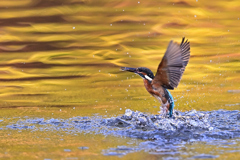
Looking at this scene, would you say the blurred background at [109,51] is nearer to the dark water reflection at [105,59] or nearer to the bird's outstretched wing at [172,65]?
the dark water reflection at [105,59]

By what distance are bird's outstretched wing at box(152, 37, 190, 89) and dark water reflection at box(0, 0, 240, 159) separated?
76 cm

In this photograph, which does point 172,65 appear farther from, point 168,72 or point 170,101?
point 170,101

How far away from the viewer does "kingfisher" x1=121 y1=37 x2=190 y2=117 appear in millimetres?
4852

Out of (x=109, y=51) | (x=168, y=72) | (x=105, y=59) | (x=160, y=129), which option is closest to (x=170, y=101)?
(x=168, y=72)

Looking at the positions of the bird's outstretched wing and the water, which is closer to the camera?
the water

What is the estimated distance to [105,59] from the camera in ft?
31.9

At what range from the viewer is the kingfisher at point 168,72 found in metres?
4.85

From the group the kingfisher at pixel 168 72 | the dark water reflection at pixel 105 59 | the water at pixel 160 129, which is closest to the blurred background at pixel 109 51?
the dark water reflection at pixel 105 59

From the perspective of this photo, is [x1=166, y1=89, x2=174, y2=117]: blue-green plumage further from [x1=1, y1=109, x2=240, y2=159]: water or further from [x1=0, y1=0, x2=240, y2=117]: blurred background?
[x1=0, y1=0, x2=240, y2=117]: blurred background

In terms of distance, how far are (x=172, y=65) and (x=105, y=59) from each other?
4911mm

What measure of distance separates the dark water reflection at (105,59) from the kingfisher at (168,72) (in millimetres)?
642

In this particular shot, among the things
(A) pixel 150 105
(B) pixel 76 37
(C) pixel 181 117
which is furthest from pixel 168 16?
(C) pixel 181 117

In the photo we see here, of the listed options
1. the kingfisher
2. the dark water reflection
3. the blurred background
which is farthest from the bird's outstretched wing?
the blurred background

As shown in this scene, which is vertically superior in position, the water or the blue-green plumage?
the blue-green plumage
